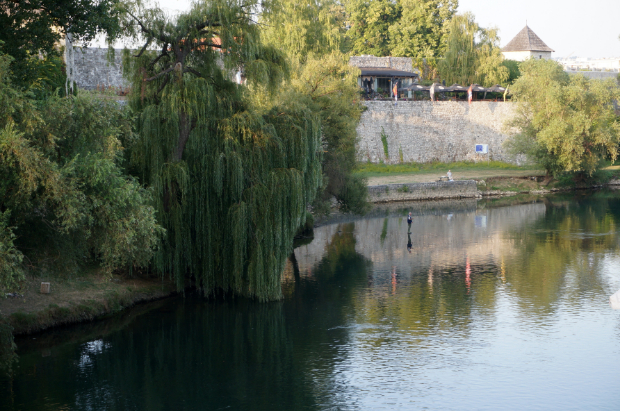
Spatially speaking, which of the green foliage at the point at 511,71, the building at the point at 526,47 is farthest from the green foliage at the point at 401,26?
the building at the point at 526,47

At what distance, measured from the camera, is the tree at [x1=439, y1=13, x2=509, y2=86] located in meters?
52.2

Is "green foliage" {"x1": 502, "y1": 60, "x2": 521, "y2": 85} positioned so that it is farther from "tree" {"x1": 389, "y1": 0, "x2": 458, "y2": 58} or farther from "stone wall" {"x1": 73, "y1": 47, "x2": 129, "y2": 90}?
"stone wall" {"x1": 73, "y1": 47, "x2": 129, "y2": 90}

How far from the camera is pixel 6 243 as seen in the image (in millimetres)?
10719

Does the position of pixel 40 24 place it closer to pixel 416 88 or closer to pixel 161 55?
pixel 161 55

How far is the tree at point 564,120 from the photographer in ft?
138

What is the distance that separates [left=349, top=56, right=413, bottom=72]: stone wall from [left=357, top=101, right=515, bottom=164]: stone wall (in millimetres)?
4308

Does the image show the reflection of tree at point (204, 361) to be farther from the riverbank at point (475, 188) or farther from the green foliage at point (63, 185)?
the riverbank at point (475, 188)

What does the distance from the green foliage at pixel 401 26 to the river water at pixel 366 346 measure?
36.4 m

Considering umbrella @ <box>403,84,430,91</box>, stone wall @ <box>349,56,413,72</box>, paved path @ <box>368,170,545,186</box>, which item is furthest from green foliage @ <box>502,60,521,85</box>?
paved path @ <box>368,170,545,186</box>

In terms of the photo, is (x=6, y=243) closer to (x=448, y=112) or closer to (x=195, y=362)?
(x=195, y=362)

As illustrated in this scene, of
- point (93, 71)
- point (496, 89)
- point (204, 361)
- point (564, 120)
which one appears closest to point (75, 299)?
point (204, 361)

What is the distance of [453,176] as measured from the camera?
152ft

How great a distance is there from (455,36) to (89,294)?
4151 cm

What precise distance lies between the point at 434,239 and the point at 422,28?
110 ft
